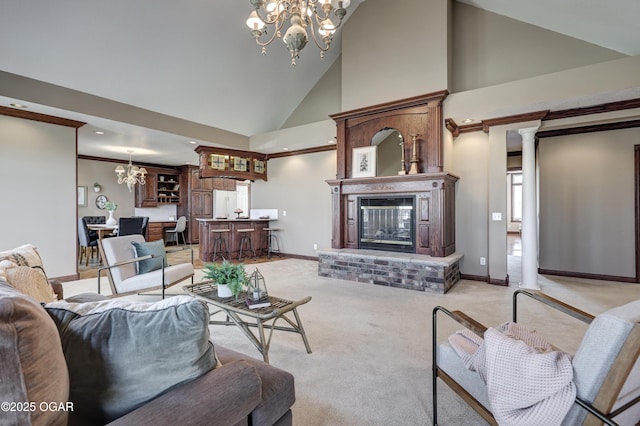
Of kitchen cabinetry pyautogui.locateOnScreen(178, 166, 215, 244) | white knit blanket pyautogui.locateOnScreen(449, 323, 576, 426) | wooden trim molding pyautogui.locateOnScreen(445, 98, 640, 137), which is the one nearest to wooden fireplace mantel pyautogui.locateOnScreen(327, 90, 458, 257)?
wooden trim molding pyautogui.locateOnScreen(445, 98, 640, 137)

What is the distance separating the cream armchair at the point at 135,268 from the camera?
3402mm

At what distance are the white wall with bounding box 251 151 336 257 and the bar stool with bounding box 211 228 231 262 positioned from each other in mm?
1286

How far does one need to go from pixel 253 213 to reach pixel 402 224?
430cm

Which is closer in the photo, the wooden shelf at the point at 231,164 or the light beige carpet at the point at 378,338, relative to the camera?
the light beige carpet at the point at 378,338

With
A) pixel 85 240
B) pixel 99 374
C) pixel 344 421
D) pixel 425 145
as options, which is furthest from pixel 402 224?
pixel 85 240

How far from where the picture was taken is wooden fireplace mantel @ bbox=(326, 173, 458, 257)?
4664 millimetres

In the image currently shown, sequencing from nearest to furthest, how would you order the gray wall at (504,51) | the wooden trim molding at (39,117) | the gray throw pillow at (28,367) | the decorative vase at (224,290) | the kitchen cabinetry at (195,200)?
Result: 1. the gray throw pillow at (28,367)
2. the decorative vase at (224,290)
3. the gray wall at (504,51)
4. the wooden trim molding at (39,117)
5. the kitchen cabinetry at (195,200)

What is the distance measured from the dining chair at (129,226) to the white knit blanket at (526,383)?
712 cm

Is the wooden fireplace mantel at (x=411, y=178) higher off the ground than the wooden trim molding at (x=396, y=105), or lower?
lower

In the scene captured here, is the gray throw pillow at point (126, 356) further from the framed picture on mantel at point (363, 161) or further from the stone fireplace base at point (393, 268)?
the framed picture on mantel at point (363, 161)

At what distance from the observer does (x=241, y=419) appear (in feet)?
3.39

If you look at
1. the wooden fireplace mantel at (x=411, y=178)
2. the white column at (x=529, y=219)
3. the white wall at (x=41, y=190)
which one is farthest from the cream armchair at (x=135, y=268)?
the white column at (x=529, y=219)

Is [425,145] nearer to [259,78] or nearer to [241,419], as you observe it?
Result: [259,78]

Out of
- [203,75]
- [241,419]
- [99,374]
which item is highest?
[203,75]
